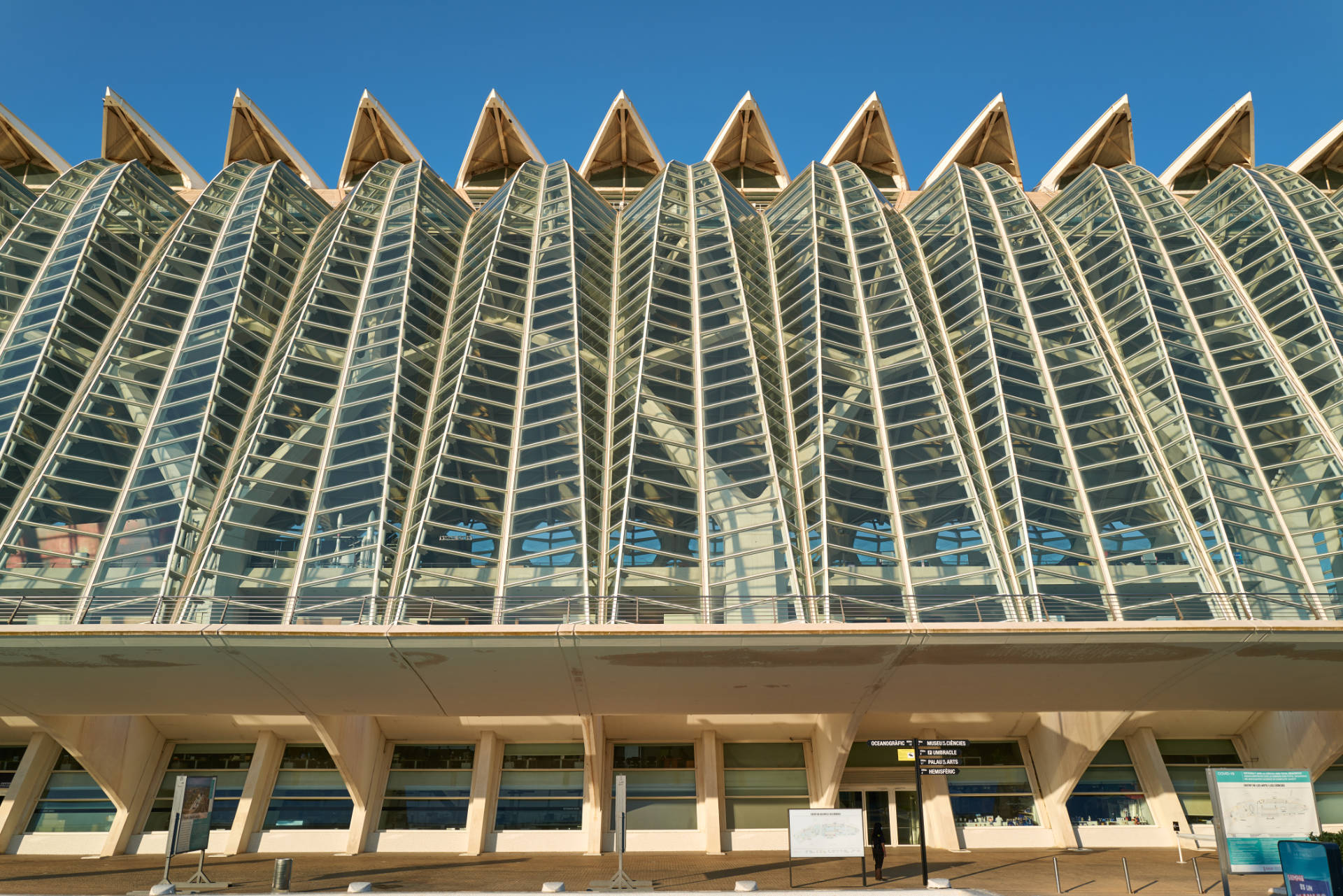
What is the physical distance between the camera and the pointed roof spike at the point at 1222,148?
4528cm

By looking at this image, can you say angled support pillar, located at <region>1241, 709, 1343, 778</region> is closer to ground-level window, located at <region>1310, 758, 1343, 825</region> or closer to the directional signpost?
ground-level window, located at <region>1310, 758, 1343, 825</region>

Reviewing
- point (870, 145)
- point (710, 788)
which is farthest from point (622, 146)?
point (710, 788)

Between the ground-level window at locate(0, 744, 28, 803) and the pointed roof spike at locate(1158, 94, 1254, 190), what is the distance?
54886 mm

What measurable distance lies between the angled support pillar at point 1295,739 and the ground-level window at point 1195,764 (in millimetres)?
745

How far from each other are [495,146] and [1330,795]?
1781 inches

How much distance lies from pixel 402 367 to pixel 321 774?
42.7ft

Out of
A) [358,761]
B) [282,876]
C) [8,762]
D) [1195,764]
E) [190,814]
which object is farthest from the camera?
[1195,764]

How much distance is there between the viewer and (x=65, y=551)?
22.8 m

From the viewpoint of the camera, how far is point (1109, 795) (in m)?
27.4

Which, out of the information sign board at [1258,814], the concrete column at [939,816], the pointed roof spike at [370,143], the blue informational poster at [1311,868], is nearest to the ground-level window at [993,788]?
the concrete column at [939,816]

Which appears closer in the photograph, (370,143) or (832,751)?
(832,751)

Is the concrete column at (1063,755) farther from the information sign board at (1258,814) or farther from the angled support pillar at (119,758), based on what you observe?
the angled support pillar at (119,758)

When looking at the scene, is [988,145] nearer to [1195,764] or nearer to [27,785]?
[1195,764]

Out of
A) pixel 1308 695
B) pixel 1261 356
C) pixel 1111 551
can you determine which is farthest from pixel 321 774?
pixel 1261 356
